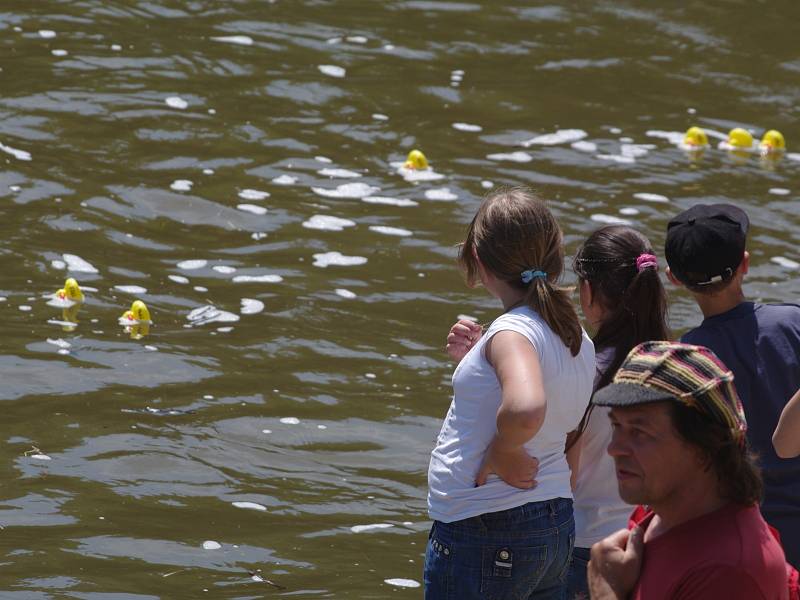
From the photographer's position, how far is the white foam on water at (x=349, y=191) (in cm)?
964

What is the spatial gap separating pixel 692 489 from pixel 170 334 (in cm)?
520

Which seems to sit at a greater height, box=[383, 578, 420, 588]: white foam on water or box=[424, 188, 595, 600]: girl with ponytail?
box=[424, 188, 595, 600]: girl with ponytail

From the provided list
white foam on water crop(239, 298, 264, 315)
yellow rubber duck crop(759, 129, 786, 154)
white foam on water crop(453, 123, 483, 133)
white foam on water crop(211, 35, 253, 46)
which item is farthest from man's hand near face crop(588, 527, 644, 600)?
white foam on water crop(211, 35, 253, 46)

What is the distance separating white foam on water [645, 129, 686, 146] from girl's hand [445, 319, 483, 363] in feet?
24.3

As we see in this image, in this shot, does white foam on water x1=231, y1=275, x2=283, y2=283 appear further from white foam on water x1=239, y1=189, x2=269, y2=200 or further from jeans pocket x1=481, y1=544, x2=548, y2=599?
jeans pocket x1=481, y1=544, x2=548, y2=599

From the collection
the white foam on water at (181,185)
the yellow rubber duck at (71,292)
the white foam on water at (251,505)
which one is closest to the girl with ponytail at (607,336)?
the white foam on water at (251,505)

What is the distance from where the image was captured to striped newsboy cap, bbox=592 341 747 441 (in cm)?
267

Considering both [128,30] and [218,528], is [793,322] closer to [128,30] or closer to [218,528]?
[218,528]

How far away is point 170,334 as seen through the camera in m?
7.54

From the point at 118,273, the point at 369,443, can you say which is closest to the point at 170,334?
the point at 118,273

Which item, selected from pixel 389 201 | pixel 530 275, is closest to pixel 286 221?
pixel 389 201

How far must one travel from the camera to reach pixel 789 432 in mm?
3395

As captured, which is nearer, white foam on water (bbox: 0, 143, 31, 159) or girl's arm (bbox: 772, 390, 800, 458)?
girl's arm (bbox: 772, 390, 800, 458)

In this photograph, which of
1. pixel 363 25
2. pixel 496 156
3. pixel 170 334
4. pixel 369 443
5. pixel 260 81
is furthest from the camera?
pixel 363 25
